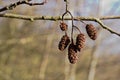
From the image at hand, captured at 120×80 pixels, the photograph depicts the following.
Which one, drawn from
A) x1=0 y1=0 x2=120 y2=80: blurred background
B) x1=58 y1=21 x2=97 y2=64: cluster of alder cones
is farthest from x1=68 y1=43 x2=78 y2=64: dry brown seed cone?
x1=0 y1=0 x2=120 y2=80: blurred background

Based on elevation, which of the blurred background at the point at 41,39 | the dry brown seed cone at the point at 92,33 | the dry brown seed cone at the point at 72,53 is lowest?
the dry brown seed cone at the point at 72,53

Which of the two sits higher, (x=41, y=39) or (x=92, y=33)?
(x=41, y=39)

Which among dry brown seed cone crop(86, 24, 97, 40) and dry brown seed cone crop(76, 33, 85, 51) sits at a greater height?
dry brown seed cone crop(86, 24, 97, 40)

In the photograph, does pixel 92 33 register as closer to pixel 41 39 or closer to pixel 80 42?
pixel 80 42

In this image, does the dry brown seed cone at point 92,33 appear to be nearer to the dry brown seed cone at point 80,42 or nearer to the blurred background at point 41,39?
the dry brown seed cone at point 80,42

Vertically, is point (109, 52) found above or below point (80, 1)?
above

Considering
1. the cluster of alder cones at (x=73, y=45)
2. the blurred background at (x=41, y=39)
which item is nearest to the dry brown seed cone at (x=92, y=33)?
the cluster of alder cones at (x=73, y=45)

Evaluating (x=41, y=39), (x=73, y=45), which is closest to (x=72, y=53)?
(x=73, y=45)

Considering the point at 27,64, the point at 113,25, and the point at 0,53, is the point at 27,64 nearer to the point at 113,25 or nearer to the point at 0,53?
the point at 0,53

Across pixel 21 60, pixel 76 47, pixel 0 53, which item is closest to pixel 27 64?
pixel 21 60

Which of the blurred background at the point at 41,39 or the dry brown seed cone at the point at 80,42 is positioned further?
the blurred background at the point at 41,39

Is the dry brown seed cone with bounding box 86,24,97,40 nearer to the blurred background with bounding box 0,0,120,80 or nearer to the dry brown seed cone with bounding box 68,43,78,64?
the dry brown seed cone with bounding box 68,43,78,64
